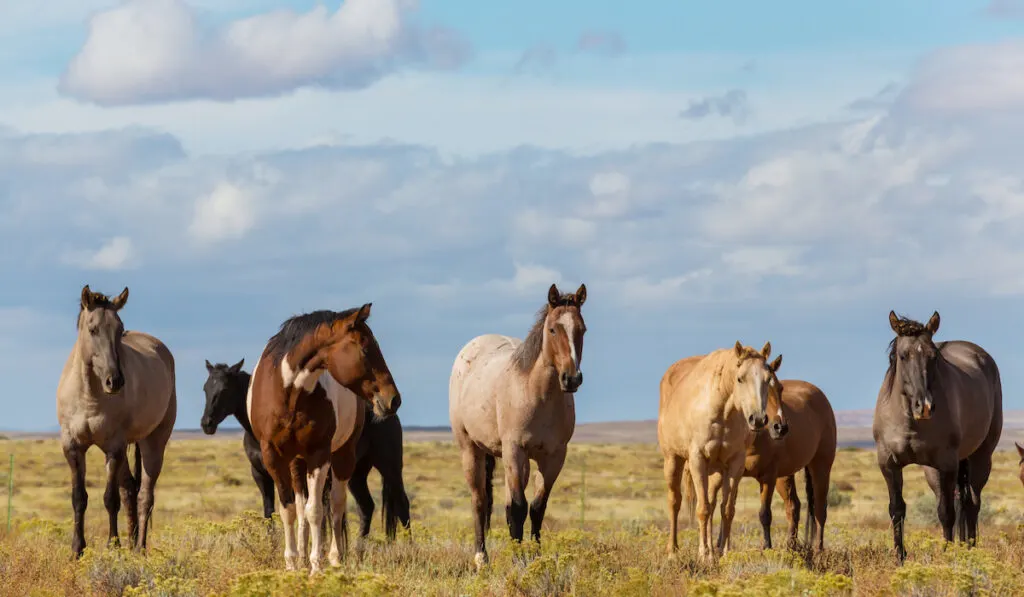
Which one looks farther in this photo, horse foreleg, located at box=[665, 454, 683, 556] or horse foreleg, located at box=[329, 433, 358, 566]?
horse foreleg, located at box=[665, 454, 683, 556]

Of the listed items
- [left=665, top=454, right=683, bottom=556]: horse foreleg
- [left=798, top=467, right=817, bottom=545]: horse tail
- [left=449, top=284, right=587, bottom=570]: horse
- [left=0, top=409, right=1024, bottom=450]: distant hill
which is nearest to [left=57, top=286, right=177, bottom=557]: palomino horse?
[left=449, top=284, right=587, bottom=570]: horse

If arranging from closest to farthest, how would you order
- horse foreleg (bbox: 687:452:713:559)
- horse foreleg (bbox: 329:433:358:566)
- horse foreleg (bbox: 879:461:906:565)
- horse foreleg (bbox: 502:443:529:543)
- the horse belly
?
the horse belly < horse foreleg (bbox: 329:433:358:566) < horse foreleg (bbox: 502:443:529:543) < horse foreleg (bbox: 687:452:713:559) < horse foreleg (bbox: 879:461:906:565)

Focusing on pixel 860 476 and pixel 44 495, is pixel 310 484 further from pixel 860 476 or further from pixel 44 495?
pixel 860 476

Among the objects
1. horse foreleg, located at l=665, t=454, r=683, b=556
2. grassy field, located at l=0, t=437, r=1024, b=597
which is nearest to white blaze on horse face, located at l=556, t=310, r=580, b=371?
grassy field, located at l=0, t=437, r=1024, b=597

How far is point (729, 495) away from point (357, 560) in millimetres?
3878

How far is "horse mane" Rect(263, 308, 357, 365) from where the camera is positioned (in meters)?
10.4

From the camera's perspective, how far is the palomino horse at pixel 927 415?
12195 millimetres

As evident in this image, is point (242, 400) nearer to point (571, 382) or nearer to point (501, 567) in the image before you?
point (501, 567)

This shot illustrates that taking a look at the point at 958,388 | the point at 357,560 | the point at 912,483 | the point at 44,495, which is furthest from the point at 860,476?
the point at 357,560

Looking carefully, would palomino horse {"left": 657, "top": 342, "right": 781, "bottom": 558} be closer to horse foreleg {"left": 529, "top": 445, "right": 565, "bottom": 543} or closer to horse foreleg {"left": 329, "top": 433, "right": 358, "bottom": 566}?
horse foreleg {"left": 529, "top": 445, "right": 565, "bottom": 543}

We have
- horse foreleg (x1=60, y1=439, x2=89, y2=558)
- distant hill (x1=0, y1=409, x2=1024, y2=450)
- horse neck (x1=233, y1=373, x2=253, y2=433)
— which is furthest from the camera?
distant hill (x1=0, y1=409, x2=1024, y2=450)

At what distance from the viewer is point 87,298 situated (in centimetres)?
1205

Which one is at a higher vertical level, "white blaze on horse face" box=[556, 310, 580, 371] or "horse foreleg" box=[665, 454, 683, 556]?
"white blaze on horse face" box=[556, 310, 580, 371]

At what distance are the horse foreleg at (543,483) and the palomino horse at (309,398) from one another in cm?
209
